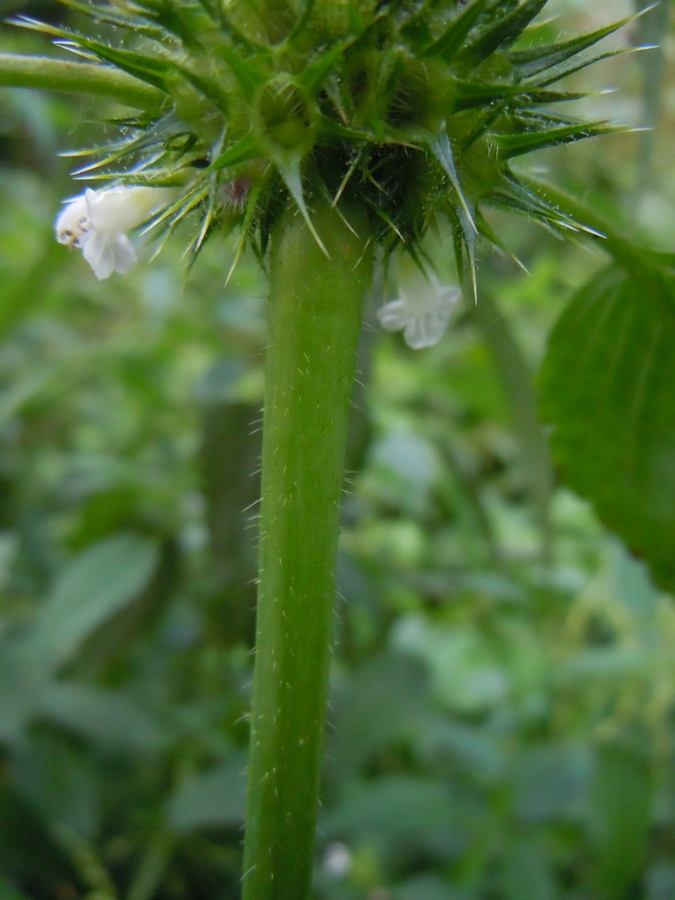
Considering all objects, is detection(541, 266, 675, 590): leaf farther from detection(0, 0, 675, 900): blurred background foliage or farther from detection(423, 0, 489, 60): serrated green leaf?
detection(423, 0, 489, 60): serrated green leaf

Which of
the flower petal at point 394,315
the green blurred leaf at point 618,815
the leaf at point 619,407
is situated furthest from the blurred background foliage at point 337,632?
the flower petal at point 394,315

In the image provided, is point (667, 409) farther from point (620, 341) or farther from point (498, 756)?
point (498, 756)

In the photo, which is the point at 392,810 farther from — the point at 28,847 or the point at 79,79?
the point at 79,79

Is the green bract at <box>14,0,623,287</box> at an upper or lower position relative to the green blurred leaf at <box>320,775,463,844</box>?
upper

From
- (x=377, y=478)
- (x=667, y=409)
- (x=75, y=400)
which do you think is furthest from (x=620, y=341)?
(x=75, y=400)

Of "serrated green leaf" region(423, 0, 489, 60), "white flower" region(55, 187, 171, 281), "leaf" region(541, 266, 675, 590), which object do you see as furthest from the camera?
"leaf" region(541, 266, 675, 590)

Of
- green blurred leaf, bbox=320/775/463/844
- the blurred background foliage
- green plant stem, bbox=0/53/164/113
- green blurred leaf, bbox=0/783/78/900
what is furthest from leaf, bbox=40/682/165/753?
green plant stem, bbox=0/53/164/113
